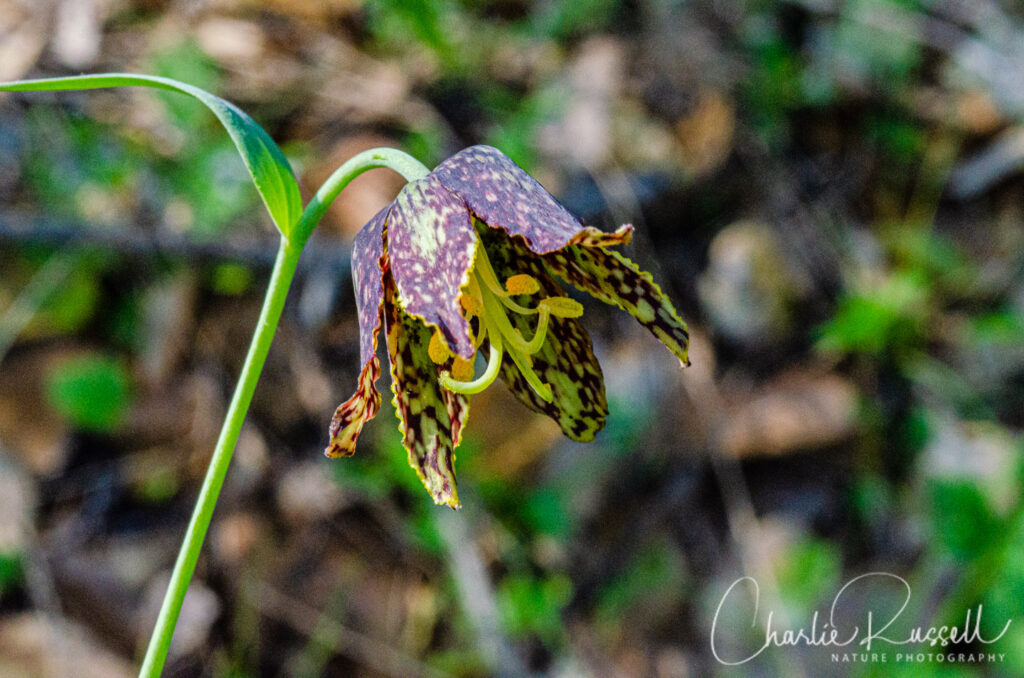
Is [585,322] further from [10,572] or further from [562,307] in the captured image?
[10,572]

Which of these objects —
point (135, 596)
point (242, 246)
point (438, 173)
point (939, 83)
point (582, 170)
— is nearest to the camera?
A: point (438, 173)

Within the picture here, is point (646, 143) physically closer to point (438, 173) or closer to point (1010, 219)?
point (1010, 219)

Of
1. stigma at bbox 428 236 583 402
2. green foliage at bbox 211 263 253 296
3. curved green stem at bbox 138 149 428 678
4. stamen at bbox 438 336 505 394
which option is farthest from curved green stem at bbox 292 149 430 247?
green foliage at bbox 211 263 253 296

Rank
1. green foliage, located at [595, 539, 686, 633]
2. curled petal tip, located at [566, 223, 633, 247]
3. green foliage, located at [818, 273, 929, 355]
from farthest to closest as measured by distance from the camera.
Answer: green foliage, located at [818, 273, 929, 355]
green foliage, located at [595, 539, 686, 633]
curled petal tip, located at [566, 223, 633, 247]

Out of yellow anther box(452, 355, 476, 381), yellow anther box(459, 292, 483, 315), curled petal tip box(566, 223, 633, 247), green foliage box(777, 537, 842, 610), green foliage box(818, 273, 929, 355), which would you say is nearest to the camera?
curled petal tip box(566, 223, 633, 247)

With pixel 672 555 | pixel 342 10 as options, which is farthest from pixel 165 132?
pixel 672 555

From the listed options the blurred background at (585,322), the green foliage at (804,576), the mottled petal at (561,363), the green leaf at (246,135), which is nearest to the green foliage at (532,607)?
the blurred background at (585,322)

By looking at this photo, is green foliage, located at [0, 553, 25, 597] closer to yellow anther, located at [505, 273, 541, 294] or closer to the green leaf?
the green leaf
